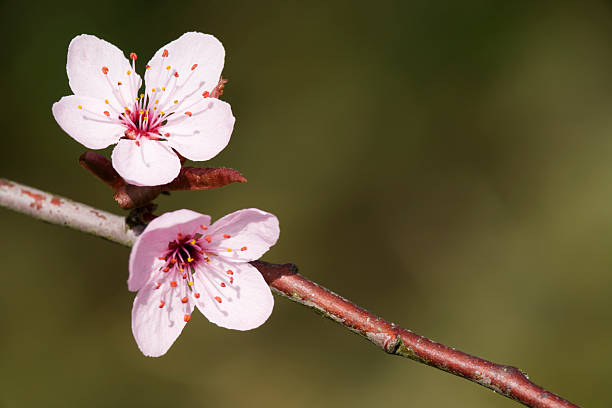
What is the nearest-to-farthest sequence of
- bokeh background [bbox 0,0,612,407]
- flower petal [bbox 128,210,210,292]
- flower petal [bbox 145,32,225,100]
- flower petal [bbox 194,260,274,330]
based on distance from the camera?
flower petal [bbox 128,210,210,292]
flower petal [bbox 194,260,274,330]
flower petal [bbox 145,32,225,100]
bokeh background [bbox 0,0,612,407]

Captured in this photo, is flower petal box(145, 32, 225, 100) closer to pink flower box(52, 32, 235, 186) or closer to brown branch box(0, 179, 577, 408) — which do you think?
pink flower box(52, 32, 235, 186)

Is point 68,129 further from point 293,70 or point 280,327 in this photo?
A: point 293,70

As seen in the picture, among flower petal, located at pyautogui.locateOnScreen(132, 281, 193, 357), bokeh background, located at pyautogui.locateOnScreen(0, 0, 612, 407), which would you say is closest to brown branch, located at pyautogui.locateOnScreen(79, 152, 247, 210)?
flower petal, located at pyautogui.locateOnScreen(132, 281, 193, 357)

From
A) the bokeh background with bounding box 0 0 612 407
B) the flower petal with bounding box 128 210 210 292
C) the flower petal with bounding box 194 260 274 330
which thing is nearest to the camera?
the flower petal with bounding box 128 210 210 292

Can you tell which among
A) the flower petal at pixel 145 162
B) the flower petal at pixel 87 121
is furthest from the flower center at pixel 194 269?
the flower petal at pixel 87 121

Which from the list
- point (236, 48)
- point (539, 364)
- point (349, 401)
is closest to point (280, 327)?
point (349, 401)

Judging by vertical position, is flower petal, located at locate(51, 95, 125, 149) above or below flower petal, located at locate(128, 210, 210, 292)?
above

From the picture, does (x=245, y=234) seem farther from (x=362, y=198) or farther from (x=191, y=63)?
(x=362, y=198)

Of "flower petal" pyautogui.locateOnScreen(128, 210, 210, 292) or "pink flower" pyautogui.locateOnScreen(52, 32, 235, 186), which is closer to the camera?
"flower petal" pyautogui.locateOnScreen(128, 210, 210, 292)

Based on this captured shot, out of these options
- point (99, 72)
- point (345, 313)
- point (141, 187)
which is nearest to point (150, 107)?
point (99, 72)
